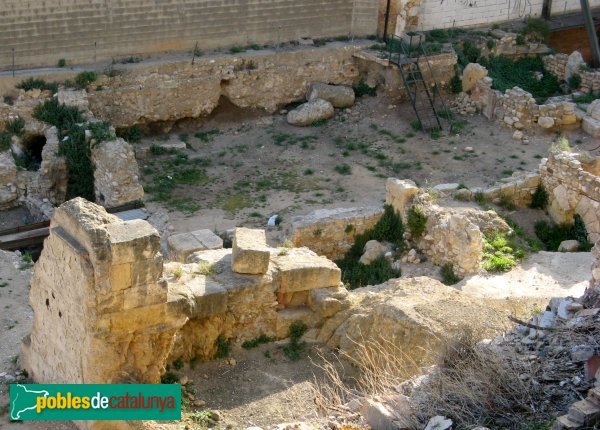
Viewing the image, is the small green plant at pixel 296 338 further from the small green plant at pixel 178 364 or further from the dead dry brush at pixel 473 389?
the dead dry brush at pixel 473 389

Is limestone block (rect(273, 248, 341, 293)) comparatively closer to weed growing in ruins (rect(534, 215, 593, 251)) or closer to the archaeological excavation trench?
the archaeological excavation trench

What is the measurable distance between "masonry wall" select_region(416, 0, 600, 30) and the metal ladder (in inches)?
78.2

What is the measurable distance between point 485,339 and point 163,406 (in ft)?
10.9

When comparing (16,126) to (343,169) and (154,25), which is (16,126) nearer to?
(154,25)

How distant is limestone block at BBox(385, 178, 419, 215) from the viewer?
55.7 feet

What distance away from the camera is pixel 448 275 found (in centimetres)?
1582

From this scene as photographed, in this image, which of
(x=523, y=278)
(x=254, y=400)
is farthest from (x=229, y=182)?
(x=254, y=400)

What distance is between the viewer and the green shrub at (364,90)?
2333 centimetres

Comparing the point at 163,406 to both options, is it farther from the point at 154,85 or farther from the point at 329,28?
the point at 329,28

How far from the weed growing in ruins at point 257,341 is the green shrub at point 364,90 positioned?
39.5ft

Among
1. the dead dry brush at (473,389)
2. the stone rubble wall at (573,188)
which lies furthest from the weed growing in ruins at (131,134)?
the dead dry brush at (473,389)

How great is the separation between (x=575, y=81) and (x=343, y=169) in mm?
6684

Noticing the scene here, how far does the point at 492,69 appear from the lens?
78.9 feet

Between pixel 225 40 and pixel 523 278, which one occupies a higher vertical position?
pixel 225 40
